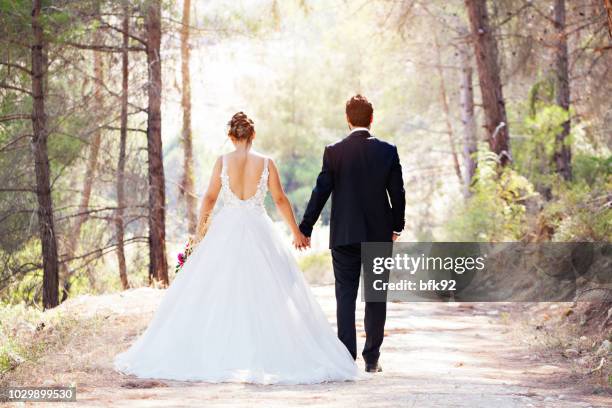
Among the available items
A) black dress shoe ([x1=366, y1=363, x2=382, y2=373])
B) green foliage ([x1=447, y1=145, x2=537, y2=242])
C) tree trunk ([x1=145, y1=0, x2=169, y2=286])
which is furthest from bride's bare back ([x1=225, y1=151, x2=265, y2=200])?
tree trunk ([x1=145, y1=0, x2=169, y2=286])

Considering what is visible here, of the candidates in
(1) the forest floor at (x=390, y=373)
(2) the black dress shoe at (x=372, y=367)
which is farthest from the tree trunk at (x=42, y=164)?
(2) the black dress shoe at (x=372, y=367)

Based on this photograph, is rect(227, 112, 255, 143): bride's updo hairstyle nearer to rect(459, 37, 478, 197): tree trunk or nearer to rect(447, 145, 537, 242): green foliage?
rect(447, 145, 537, 242): green foliage

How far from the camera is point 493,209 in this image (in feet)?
48.2

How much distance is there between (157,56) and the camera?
16219 millimetres

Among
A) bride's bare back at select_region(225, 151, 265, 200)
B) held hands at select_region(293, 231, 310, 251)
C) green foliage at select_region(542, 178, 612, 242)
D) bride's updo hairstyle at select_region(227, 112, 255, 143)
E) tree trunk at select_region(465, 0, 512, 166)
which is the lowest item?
held hands at select_region(293, 231, 310, 251)

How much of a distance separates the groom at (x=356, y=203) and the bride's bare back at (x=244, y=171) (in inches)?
26.4

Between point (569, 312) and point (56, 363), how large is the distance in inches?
224

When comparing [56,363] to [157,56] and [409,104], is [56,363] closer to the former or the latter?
[157,56]

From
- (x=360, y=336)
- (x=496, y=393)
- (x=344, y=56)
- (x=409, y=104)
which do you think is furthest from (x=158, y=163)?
(x=344, y=56)

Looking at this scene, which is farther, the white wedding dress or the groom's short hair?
the groom's short hair

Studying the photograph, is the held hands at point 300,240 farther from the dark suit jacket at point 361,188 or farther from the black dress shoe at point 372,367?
the black dress shoe at point 372,367

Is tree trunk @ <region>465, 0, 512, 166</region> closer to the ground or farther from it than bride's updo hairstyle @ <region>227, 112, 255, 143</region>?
farther from it

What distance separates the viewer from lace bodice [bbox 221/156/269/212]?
7836mm

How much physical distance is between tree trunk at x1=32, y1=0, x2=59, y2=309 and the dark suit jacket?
825cm
